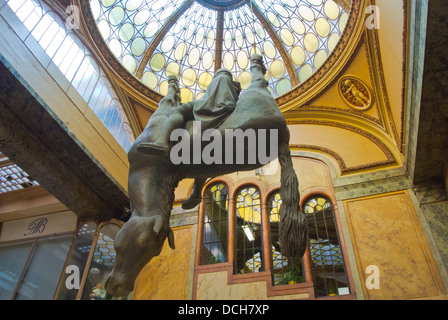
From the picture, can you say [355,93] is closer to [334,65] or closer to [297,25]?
[334,65]

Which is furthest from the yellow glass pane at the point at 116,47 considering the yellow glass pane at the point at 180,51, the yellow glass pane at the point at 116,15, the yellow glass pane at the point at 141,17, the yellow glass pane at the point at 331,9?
the yellow glass pane at the point at 331,9

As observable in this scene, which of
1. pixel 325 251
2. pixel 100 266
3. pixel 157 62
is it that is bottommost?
pixel 100 266

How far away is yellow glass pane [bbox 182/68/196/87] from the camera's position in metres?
13.8

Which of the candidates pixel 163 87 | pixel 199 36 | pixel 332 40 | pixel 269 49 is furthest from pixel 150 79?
pixel 332 40

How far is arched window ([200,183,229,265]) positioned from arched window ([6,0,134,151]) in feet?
10.5

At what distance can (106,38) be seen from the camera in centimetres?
1121

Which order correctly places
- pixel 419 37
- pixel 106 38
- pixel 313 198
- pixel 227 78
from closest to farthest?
1. pixel 227 78
2. pixel 419 37
3. pixel 313 198
4. pixel 106 38

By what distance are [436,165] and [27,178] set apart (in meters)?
10.5

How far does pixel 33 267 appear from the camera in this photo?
320 inches

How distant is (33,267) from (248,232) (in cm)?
557

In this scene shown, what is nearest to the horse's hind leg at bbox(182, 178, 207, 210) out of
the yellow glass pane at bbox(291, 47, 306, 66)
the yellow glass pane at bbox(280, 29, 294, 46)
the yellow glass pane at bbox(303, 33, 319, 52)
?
the yellow glass pane at bbox(303, 33, 319, 52)
